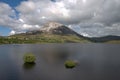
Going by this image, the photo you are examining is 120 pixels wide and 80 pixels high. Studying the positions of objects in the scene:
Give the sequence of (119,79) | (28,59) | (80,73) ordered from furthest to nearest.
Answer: (28,59) < (80,73) < (119,79)

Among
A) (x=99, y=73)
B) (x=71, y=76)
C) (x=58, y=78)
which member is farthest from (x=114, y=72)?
(x=58, y=78)

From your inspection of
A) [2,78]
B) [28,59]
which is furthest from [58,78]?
[28,59]

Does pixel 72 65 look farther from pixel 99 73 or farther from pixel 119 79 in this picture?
pixel 119 79

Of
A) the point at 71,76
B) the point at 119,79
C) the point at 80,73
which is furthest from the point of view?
the point at 80,73

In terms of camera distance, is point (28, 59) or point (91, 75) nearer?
point (91, 75)

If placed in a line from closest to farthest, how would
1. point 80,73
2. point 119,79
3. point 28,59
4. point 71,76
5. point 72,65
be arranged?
point 119,79 < point 71,76 < point 80,73 < point 72,65 < point 28,59

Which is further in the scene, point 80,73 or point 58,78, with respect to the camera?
point 80,73

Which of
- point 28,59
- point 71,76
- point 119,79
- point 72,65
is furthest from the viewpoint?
point 28,59

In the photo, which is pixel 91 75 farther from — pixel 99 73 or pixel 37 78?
pixel 37 78
